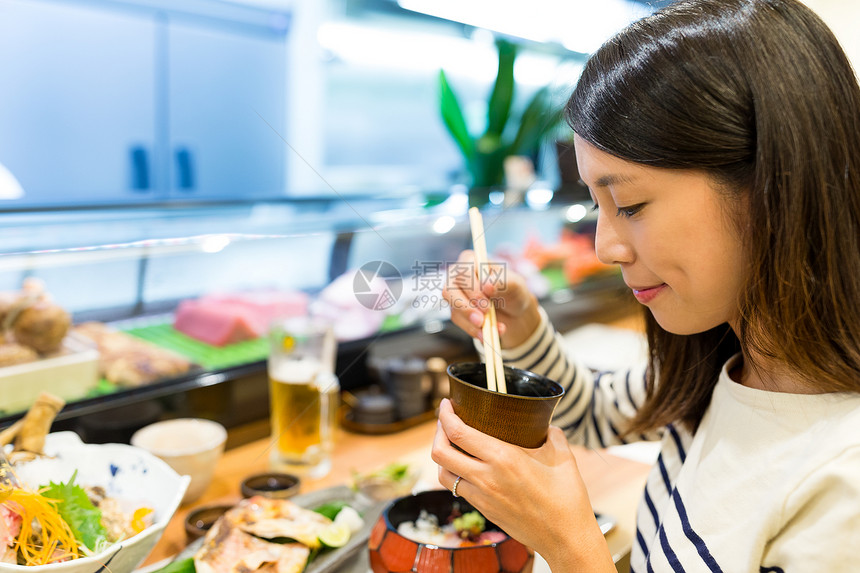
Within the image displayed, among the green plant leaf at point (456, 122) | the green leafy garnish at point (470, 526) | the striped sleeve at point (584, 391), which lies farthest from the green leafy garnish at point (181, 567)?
the green plant leaf at point (456, 122)

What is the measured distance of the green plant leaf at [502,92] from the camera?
276 cm

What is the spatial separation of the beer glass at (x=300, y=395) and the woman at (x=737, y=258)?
695 mm

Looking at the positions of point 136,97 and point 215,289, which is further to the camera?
point 136,97

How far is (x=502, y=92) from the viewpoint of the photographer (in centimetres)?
276

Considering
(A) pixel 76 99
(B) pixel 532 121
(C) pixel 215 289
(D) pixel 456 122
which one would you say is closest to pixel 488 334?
(C) pixel 215 289

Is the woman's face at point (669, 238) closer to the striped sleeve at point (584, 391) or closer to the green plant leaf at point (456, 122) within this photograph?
the striped sleeve at point (584, 391)

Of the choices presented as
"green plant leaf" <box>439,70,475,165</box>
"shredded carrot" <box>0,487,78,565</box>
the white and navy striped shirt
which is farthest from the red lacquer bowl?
"green plant leaf" <box>439,70,475,165</box>

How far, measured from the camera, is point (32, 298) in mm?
1398

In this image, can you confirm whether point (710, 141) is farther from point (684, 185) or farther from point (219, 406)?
point (219, 406)

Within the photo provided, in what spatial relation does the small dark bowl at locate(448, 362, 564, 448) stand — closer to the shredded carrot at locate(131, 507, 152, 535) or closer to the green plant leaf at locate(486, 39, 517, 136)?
the shredded carrot at locate(131, 507, 152, 535)

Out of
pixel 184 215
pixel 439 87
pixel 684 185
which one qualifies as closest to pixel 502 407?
pixel 684 185

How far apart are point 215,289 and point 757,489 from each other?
1.35 metres

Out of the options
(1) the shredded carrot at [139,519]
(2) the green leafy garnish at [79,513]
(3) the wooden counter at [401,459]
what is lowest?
(3) the wooden counter at [401,459]

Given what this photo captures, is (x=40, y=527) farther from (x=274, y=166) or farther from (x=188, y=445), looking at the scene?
(x=274, y=166)
